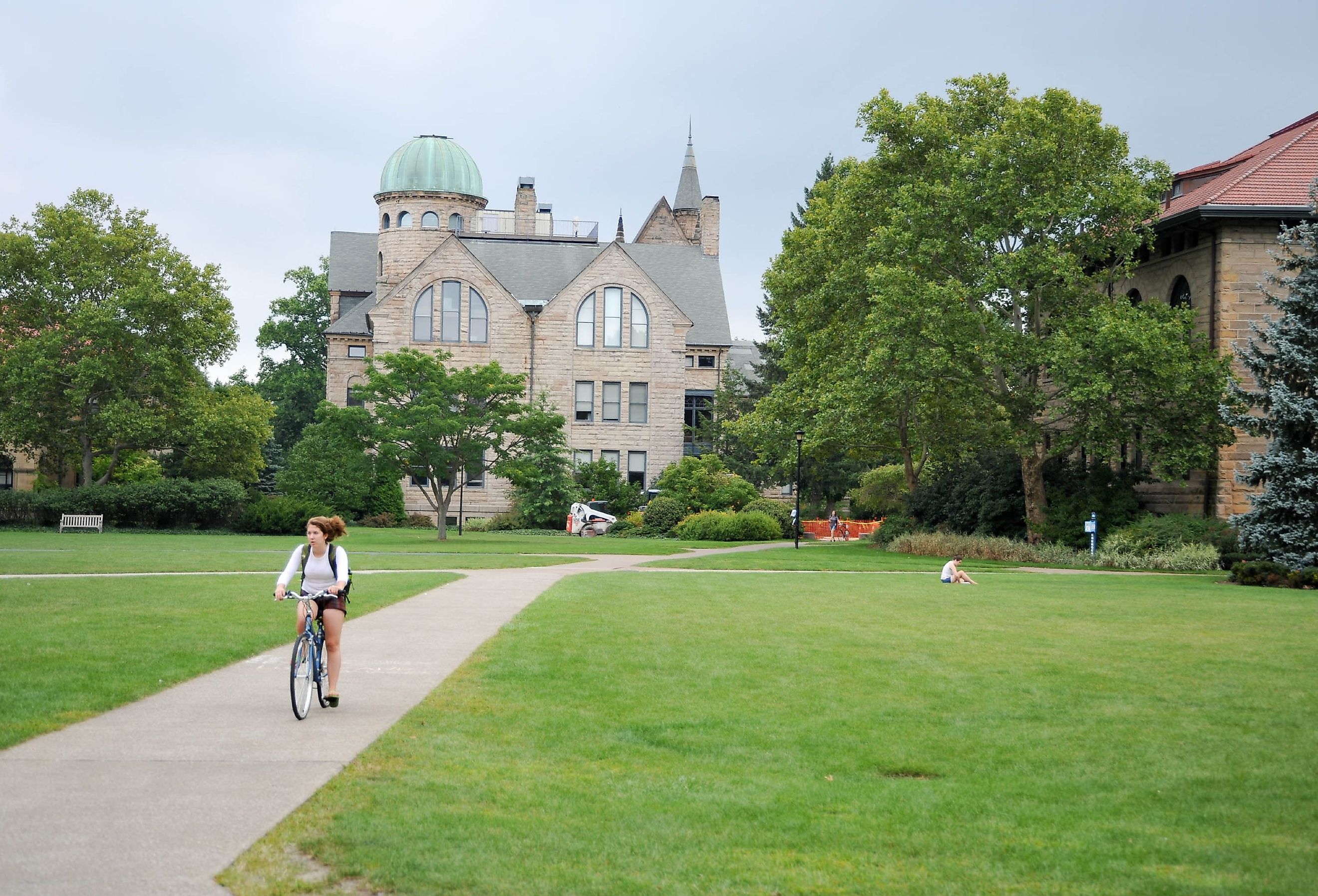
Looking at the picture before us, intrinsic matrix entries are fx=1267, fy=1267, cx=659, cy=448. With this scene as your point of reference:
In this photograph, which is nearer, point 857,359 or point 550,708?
point 550,708

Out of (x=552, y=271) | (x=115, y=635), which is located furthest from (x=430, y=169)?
(x=115, y=635)

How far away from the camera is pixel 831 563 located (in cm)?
3166

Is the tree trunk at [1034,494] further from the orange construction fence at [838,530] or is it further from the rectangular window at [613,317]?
the rectangular window at [613,317]

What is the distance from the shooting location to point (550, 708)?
979 centimetres

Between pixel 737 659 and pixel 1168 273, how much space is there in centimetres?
2755

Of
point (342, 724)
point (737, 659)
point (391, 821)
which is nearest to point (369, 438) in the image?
point (737, 659)

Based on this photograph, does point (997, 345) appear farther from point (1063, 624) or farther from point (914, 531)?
point (1063, 624)

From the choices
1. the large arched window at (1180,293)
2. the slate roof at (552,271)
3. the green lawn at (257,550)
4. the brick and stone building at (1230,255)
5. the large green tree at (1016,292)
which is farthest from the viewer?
the slate roof at (552,271)

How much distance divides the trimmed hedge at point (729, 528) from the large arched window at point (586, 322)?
53.8ft

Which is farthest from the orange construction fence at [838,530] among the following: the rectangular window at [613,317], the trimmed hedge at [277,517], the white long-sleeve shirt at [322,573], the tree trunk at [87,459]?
the white long-sleeve shirt at [322,573]

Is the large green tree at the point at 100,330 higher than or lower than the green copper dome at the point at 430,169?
lower

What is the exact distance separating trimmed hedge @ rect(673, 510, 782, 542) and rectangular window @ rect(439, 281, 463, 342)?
1787cm

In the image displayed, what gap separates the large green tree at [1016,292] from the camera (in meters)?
31.3

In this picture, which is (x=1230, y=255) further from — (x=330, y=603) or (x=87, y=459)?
(x=87, y=459)
